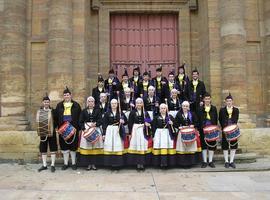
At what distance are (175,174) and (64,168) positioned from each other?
2795 mm

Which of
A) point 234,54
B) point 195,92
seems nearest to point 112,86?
point 195,92

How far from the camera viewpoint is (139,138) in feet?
30.2

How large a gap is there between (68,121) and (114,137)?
1.27 metres

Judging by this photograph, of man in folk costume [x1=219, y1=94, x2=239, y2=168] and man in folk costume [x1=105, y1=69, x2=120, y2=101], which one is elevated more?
man in folk costume [x1=105, y1=69, x2=120, y2=101]

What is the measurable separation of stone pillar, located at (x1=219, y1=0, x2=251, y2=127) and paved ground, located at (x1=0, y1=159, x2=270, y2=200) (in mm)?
2444

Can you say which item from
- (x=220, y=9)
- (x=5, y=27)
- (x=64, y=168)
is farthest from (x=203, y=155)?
(x=5, y=27)

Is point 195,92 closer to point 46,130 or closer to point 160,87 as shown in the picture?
point 160,87

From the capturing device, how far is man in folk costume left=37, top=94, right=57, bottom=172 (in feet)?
30.1

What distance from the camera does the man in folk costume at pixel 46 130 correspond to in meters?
9.18

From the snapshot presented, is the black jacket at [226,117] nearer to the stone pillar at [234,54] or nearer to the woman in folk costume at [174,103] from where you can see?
the woman in folk costume at [174,103]

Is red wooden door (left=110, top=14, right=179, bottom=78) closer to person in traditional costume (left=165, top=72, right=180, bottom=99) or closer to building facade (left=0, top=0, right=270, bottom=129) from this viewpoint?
building facade (left=0, top=0, right=270, bottom=129)

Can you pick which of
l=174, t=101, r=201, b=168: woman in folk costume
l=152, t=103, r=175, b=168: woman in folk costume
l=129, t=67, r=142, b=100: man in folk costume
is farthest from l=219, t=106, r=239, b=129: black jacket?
l=129, t=67, r=142, b=100: man in folk costume

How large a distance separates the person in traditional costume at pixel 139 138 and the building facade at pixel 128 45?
9.33 ft

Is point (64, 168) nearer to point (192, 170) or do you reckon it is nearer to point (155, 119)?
point (155, 119)
